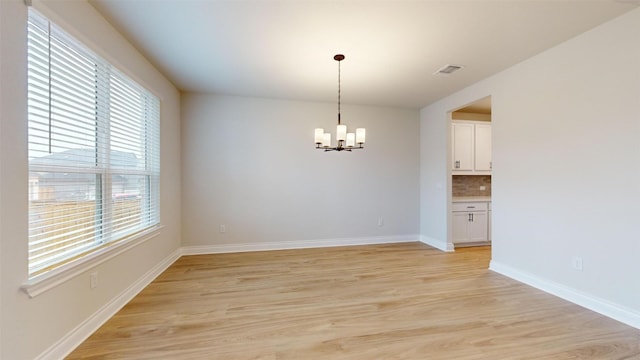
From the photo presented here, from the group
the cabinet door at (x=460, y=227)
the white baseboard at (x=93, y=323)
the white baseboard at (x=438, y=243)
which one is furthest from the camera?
the cabinet door at (x=460, y=227)

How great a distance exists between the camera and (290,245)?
186 inches

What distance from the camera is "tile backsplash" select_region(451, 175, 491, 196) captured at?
5.48 meters

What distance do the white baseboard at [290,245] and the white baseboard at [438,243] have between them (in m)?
0.19

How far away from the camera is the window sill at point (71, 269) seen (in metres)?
1.60

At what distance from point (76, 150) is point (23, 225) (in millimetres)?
673

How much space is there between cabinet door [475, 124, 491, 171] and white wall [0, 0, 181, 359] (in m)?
5.64

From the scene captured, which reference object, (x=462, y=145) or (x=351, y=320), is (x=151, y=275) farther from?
(x=462, y=145)

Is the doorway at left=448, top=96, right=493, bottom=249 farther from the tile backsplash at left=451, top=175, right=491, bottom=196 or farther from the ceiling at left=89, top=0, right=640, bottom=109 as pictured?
the ceiling at left=89, top=0, right=640, bottom=109

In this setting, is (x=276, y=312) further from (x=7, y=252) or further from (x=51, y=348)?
(x=7, y=252)

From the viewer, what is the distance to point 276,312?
247 centimetres

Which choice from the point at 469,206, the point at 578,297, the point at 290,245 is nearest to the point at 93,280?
the point at 290,245

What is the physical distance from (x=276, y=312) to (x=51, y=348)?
1558 millimetres

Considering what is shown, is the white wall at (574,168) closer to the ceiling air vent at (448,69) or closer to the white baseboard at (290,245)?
the ceiling air vent at (448,69)

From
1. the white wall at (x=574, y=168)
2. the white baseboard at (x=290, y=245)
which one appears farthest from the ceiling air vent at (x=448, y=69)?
the white baseboard at (x=290, y=245)
